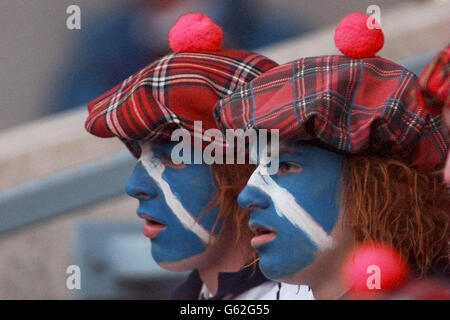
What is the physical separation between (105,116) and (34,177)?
1440 millimetres

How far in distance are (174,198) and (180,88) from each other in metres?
0.24

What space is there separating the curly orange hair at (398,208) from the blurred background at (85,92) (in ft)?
3.70

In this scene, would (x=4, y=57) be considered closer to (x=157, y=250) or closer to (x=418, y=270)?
(x=157, y=250)

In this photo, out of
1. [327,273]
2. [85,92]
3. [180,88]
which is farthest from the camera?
[85,92]

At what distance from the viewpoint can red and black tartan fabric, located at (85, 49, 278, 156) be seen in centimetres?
230

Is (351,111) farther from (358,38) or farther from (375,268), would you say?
(375,268)

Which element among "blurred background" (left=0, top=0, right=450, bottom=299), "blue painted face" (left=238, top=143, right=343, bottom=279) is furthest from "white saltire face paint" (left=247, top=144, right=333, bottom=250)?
"blurred background" (left=0, top=0, right=450, bottom=299)

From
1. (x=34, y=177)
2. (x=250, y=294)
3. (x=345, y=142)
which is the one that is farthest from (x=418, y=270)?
(x=34, y=177)

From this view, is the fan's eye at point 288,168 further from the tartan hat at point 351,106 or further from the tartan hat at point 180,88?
the tartan hat at point 180,88

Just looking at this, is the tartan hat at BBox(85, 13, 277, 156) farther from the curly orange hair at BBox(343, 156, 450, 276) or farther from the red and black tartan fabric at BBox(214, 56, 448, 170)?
the curly orange hair at BBox(343, 156, 450, 276)

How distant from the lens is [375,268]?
2.14 m

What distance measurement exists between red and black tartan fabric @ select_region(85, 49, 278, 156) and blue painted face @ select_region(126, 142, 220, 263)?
7cm

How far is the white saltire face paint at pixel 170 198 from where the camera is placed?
2406mm

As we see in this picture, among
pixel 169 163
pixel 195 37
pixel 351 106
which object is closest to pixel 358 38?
pixel 351 106
